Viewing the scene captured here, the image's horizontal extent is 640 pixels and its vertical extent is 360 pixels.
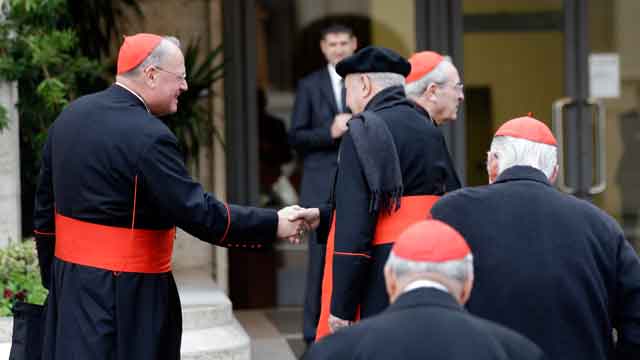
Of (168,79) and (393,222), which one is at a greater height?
(168,79)

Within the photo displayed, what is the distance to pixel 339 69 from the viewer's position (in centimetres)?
561

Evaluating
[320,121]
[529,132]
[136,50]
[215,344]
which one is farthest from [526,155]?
[320,121]

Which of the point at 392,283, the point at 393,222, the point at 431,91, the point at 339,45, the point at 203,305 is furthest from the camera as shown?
the point at 339,45

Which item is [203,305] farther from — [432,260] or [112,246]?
[432,260]

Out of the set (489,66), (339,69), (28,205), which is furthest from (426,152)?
(489,66)

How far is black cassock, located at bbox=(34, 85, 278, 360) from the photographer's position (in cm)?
517

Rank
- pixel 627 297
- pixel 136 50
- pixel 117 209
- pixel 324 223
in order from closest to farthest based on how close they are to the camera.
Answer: pixel 627 297
pixel 117 209
pixel 136 50
pixel 324 223

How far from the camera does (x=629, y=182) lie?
10180 mm

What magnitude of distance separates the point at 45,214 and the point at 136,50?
0.77 meters

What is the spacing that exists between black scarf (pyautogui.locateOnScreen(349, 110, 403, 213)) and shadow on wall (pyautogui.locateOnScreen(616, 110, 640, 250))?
5118 millimetres

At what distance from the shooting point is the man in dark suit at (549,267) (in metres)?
4.22

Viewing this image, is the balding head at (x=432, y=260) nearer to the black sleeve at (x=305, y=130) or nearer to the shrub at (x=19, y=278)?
the shrub at (x=19, y=278)

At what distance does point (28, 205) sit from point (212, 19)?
2.09 meters

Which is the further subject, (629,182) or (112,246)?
(629,182)
